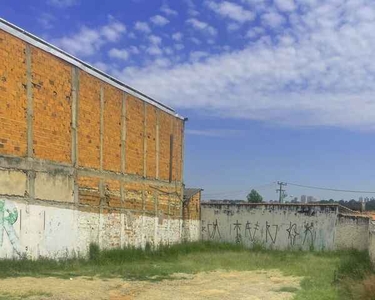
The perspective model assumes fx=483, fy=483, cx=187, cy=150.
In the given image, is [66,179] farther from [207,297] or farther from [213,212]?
[213,212]

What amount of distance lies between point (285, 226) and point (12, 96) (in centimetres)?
1502

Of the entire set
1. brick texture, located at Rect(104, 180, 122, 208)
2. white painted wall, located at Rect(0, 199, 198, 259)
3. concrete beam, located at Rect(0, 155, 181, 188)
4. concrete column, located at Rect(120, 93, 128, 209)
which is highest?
concrete column, located at Rect(120, 93, 128, 209)

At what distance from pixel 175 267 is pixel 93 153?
14.6 ft

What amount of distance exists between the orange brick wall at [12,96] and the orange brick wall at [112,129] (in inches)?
163

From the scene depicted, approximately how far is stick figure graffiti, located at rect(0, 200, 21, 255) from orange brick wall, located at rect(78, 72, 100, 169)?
3.25 metres

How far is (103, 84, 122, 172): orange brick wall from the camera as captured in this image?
1638 centimetres

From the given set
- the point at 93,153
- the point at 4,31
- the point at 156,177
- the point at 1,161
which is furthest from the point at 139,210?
the point at 4,31

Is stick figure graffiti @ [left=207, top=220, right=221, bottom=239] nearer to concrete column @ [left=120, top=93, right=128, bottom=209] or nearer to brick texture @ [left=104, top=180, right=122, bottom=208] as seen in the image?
concrete column @ [left=120, top=93, right=128, bottom=209]

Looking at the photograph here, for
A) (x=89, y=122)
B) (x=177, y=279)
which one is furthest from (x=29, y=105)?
(x=177, y=279)

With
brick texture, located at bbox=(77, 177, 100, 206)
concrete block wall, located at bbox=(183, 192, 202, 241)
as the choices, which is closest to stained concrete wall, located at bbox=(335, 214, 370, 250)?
concrete block wall, located at bbox=(183, 192, 202, 241)

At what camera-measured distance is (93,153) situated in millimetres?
15523

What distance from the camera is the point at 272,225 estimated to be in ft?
76.4

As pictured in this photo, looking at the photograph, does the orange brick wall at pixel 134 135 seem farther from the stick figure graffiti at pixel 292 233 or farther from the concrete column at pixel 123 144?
the stick figure graffiti at pixel 292 233

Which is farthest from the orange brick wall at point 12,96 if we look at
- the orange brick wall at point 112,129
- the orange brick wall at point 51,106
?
the orange brick wall at point 112,129
